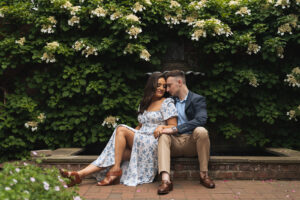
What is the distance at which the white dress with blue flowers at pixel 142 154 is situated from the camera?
354 centimetres

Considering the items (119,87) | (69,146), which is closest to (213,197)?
(119,87)

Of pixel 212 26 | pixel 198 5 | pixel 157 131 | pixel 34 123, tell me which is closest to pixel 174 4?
pixel 198 5

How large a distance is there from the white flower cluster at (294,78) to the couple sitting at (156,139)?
1.91 metres

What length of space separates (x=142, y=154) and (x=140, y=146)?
12cm

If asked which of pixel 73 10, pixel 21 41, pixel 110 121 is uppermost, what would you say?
pixel 73 10

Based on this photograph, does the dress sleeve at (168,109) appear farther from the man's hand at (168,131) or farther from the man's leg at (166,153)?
the man's leg at (166,153)

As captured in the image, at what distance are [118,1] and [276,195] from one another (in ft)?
12.7

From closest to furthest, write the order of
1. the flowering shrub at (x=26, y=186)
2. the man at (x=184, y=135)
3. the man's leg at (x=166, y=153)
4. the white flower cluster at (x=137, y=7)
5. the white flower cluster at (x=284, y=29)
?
the flowering shrub at (x=26, y=186) < the man's leg at (x=166, y=153) < the man at (x=184, y=135) < the white flower cluster at (x=284, y=29) < the white flower cluster at (x=137, y=7)

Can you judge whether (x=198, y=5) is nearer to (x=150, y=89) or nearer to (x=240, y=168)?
(x=150, y=89)

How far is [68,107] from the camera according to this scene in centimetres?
476

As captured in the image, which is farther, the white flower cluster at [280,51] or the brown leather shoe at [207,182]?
the white flower cluster at [280,51]

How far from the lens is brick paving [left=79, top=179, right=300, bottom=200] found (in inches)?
118

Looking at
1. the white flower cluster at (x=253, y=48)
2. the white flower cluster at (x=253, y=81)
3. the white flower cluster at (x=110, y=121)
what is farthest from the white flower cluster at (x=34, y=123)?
the white flower cluster at (x=253, y=48)

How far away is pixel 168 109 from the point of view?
140 inches
